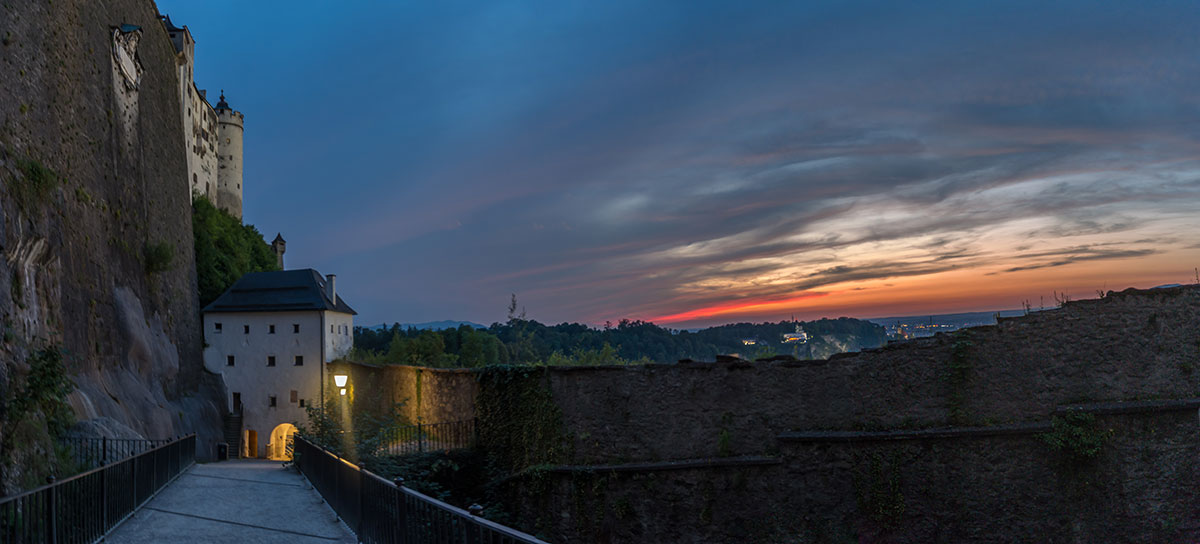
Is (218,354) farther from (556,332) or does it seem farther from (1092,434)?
(1092,434)

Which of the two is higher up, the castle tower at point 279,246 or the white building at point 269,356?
the castle tower at point 279,246

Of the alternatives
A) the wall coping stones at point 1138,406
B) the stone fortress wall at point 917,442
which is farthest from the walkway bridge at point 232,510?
the wall coping stones at point 1138,406

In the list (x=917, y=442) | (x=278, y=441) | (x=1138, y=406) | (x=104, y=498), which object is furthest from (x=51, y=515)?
(x=278, y=441)

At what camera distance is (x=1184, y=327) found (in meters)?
12.8

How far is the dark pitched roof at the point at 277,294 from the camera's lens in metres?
39.3

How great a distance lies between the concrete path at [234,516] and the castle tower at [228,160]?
2136 inches

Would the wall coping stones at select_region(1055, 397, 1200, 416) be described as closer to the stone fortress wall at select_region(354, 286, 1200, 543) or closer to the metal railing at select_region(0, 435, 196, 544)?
the stone fortress wall at select_region(354, 286, 1200, 543)

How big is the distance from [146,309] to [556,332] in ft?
126

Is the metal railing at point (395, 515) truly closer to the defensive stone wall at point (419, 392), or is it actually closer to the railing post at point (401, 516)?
the railing post at point (401, 516)

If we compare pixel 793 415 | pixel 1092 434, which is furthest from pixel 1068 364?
pixel 793 415

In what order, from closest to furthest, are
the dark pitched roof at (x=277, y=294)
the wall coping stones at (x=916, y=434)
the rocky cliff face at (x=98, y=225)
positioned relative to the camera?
the wall coping stones at (x=916, y=434)
the rocky cliff face at (x=98, y=225)
the dark pitched roof at (x=277, y=294)

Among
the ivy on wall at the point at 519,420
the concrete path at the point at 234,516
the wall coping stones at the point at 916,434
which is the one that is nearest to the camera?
the concrete path at the point at 234,516

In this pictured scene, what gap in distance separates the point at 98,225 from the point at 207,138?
3820 cm

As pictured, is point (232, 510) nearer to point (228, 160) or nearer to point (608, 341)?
point (608, 341)
